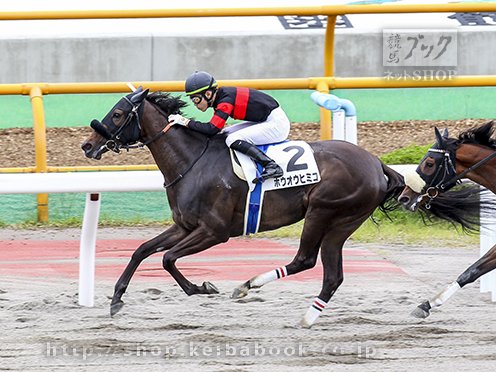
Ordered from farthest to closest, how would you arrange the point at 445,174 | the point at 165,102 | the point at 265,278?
1. the point at 165,102
2. the point at 265,278
3. the point at 445,174

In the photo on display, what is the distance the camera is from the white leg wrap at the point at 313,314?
24.3 ft

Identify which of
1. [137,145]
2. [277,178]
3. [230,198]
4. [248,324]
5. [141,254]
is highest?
[137,145]

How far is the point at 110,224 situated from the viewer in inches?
452

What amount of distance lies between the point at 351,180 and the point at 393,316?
889 millimetres

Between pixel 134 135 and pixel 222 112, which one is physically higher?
pixel 222 112

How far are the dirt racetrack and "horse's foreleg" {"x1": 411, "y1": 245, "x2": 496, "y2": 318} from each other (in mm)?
91

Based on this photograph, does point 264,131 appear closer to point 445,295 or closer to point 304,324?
point 304,324

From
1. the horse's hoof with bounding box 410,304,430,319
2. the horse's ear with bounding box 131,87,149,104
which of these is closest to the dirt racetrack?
the horse's hoof with bounding box 410,304,430,319

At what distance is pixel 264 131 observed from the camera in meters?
7.84

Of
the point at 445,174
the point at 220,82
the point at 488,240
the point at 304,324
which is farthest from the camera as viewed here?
the point at 220,82

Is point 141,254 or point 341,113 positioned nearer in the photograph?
Result: point 141,254

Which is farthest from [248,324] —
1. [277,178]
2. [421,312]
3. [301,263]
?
[421,312]

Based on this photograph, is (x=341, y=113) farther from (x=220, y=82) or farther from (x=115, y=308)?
(x=115, y=308)

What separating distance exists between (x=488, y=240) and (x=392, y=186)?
0.86m
